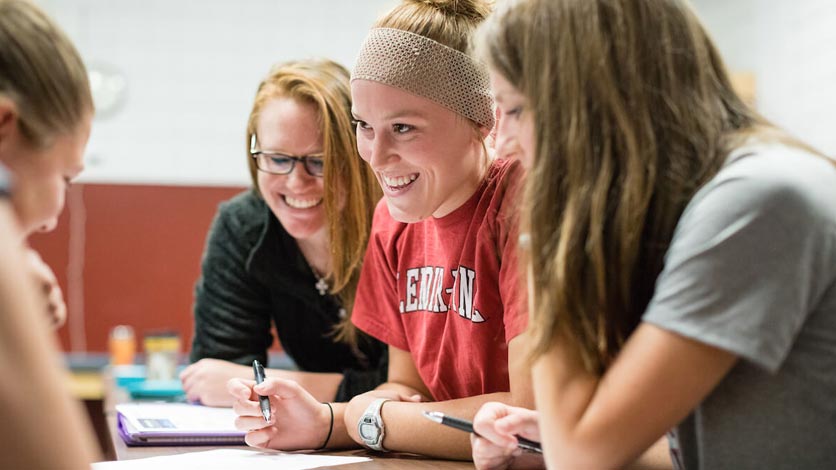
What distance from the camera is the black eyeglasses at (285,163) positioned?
7.01 feet

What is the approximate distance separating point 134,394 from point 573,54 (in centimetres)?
220

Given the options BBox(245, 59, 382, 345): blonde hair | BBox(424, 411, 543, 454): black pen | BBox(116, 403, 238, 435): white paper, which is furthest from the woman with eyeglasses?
BBox(424, 411, 543, 454): black pen

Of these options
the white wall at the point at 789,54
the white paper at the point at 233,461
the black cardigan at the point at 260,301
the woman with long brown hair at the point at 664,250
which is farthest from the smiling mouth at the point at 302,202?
the white wall at the point at 789,54

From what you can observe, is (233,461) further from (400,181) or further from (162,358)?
(162,358)

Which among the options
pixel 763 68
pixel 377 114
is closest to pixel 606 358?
pixel 377 114

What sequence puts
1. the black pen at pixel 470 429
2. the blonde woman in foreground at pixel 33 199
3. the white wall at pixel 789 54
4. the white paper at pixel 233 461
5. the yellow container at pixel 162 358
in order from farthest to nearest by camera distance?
the white wall at pixel 789 54 < the yellow container at pixel 162 358 < the white paper at pixel 233 461 < the black pen at pixel 470 429 < the blonde woman in foreground at pixel 33 199

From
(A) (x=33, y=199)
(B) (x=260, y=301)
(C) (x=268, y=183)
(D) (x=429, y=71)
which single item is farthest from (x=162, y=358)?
(A) (x=33, y=199)

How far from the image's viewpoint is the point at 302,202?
2176 millimetres

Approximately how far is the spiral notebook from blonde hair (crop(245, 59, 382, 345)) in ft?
1.37

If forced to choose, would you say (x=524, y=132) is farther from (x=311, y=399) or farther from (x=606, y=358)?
(x=311, y=399)

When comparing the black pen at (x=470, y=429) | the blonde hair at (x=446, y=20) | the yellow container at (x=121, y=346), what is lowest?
the yellow container at (x=121, y=346)

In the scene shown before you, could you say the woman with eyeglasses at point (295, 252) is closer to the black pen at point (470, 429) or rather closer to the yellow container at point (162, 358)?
the black pen at point (470, 429)

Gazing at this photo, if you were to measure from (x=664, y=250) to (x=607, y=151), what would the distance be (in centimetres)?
14

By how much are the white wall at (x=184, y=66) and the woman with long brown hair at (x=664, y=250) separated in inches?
166
